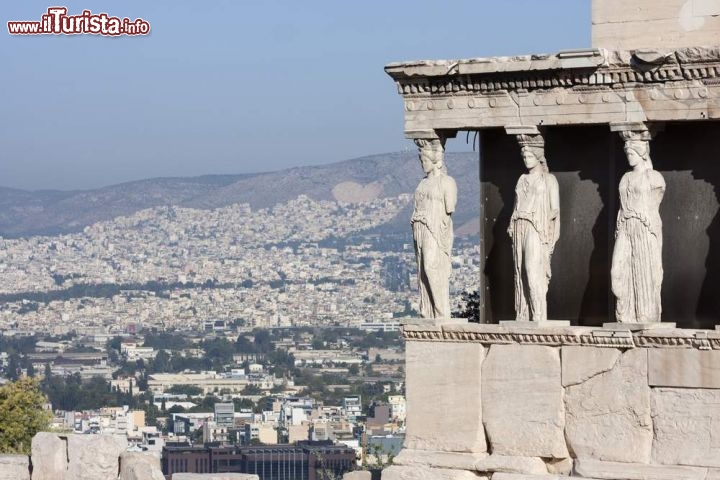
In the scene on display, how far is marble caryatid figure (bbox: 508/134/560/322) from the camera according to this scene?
14.7 meters

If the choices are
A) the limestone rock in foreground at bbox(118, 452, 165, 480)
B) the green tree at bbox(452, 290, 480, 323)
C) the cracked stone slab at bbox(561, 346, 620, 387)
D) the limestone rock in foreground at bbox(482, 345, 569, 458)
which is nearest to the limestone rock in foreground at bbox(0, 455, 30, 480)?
the limestone rock in foreground at bbox(118, 452, 165, 480)

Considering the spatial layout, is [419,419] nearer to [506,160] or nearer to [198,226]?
[506,160]

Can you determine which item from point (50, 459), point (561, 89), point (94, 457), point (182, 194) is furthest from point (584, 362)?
point (182, 194)

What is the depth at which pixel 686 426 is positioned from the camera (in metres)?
14.1

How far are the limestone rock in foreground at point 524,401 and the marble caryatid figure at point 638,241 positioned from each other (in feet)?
2.31

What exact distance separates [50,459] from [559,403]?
12.8 feet

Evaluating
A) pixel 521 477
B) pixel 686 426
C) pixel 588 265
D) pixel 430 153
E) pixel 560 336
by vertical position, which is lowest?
pixel 521 477

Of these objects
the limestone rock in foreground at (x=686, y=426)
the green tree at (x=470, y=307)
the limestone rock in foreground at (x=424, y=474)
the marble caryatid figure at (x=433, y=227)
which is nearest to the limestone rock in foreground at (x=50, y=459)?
the limestone rock in foreground at (x=424, y=474)

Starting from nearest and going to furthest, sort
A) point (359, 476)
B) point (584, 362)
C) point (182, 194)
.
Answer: point (584, 362), point (359, 476), point (182, 194)

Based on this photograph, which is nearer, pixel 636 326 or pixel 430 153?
pixel 636 326

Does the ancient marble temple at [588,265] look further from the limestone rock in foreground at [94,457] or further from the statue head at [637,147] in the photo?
the limestone rock in foreground at [94,457]

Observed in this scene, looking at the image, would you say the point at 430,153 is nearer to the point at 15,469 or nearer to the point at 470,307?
the point at 15,469

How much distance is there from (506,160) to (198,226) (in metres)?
161

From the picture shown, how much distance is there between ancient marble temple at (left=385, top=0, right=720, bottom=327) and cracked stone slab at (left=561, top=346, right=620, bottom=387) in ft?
1.01
